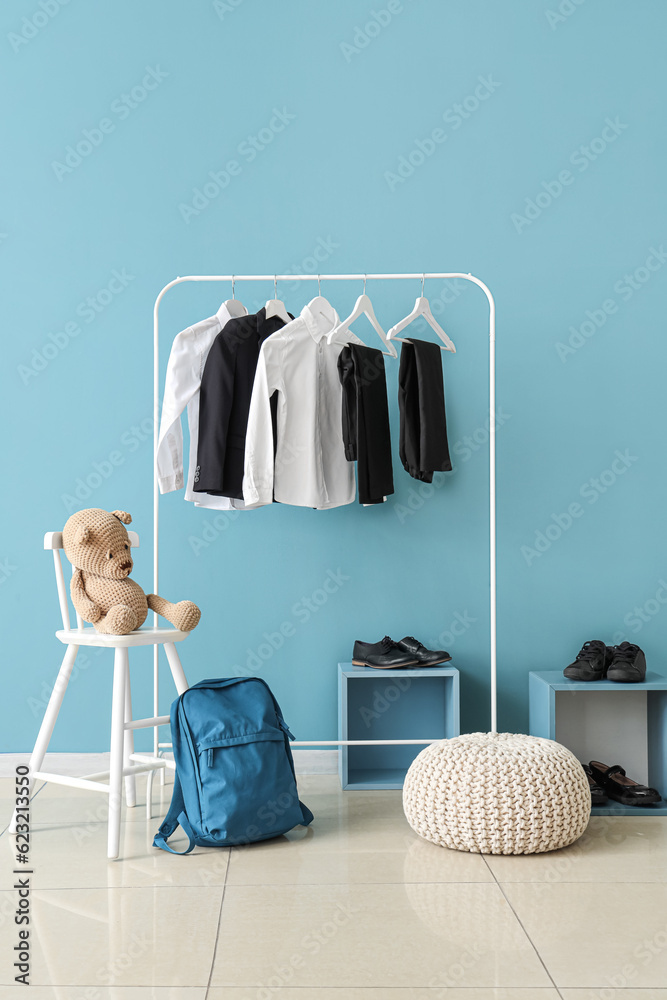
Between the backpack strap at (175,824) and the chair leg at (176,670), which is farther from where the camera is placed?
the chair leg at (176,670)

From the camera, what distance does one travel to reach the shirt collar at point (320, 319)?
2.58 meters

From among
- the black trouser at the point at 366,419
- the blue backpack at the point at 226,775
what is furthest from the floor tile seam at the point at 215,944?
the black trouser at the point at 366,419

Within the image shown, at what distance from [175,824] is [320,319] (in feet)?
5.08

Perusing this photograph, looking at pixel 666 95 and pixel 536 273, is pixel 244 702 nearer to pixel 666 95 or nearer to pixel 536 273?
pixel 536 273

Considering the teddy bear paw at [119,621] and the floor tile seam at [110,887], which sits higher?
the teddy bear paw at [119,621]

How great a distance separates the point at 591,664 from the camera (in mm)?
2506

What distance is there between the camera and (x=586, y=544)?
2.85m

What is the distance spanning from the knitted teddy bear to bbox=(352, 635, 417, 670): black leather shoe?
633 mm

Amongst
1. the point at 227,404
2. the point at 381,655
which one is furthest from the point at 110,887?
the point at 227,404

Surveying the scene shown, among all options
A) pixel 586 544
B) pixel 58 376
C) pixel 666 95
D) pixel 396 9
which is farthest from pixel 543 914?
pixel 396 9

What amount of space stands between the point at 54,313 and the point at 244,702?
1561 mm

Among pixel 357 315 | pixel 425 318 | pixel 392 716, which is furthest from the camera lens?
pixel 392 716

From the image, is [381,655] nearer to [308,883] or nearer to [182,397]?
[308,883]

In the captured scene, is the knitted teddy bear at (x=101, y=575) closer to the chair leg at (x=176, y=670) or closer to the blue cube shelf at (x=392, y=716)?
the chair leg at (x=176, y=670)
